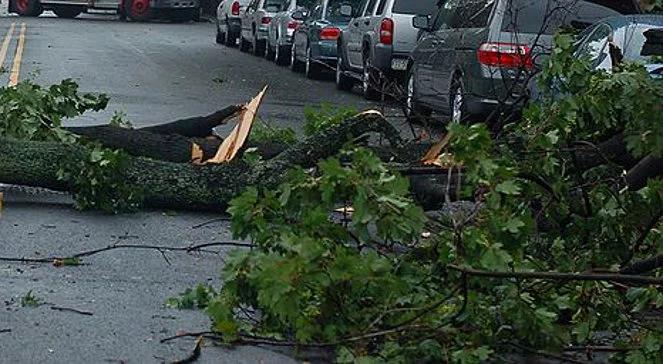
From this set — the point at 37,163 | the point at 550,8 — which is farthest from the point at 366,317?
the point at 550,8

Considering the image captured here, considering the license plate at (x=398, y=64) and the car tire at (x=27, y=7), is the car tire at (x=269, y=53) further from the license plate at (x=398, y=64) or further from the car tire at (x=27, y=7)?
the car tire at (x=27, y=7)

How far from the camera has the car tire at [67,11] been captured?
52.1 m

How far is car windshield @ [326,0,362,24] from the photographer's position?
27359mm

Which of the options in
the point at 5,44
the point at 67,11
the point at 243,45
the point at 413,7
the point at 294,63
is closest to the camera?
the point at 413,7

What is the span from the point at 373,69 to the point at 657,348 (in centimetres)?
1563

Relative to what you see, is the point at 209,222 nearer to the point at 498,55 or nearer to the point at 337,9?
the point at 498,55

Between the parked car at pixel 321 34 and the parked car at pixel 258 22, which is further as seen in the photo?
the parked car at pixel 258 22

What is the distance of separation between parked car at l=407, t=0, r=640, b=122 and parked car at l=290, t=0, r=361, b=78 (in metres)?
8.09

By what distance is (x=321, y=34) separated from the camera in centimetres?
2669

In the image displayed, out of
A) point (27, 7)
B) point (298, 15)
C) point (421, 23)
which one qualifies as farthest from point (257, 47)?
point (27, 7)

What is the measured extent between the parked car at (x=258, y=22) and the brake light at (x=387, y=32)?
1170cm

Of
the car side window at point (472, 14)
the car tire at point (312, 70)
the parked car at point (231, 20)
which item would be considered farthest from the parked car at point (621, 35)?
the parked car at point (231, 20)

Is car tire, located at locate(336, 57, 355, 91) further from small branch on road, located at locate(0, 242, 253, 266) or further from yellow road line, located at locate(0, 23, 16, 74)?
small branch on road, located at locate(0, 242, 253, 266)

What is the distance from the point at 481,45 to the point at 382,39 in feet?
21.4
